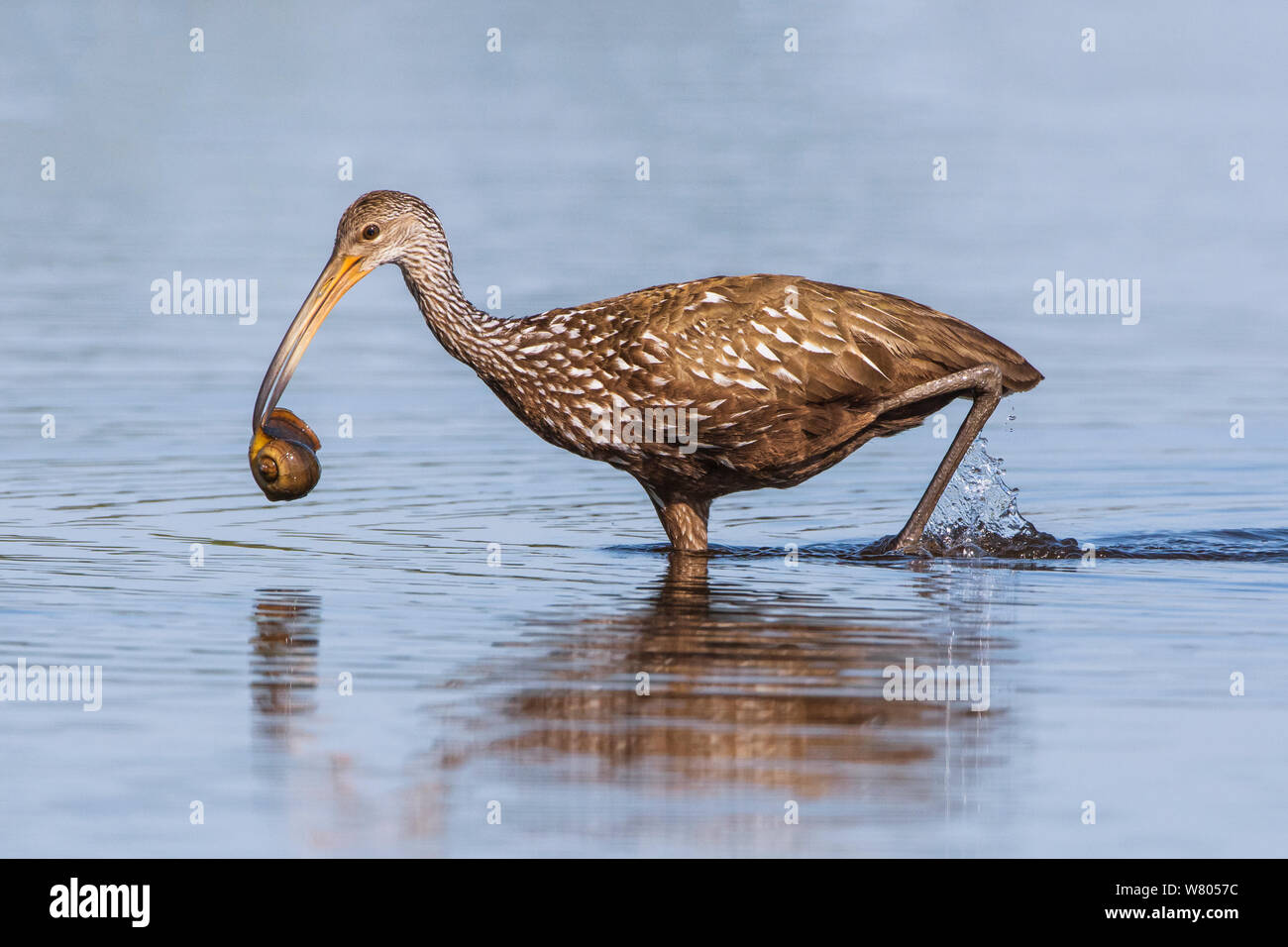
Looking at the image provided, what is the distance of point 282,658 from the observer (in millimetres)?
9617

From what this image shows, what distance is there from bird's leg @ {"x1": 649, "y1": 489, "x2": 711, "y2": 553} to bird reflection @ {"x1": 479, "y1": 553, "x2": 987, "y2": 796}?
162 centimetres

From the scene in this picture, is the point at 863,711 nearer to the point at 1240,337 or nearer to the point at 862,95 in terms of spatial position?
the point at 1240,337

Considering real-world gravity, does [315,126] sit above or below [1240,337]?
above

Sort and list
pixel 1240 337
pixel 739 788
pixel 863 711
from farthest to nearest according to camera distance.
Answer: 1. pixel 1240 337
2. pixel 863 711
3. pixel 739 788

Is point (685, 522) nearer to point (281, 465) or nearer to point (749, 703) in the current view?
point (281, 465)

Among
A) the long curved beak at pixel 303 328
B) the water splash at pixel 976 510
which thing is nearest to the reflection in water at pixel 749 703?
the water splash at pixel 976 510

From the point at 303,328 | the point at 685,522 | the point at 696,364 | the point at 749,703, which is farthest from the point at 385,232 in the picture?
the point at 749,703

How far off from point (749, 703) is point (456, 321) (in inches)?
164

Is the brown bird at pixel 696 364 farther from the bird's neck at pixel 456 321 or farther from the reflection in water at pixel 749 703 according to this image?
the reflection in water at pixel 749 703

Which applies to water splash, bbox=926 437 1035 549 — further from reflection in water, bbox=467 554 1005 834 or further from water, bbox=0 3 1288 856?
reflection in water, bbox=467 554 1005 834

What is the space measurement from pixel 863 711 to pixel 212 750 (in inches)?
93.4
